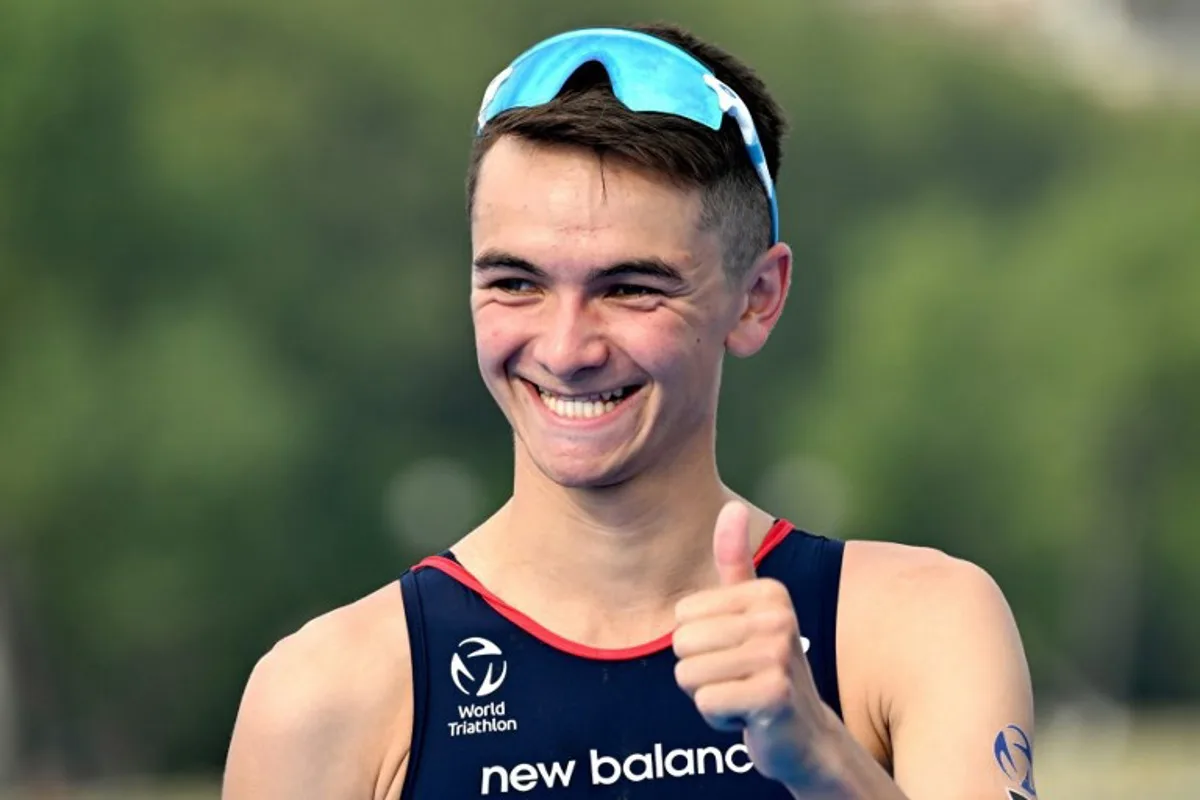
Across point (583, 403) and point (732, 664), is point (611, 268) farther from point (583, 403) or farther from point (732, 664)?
point (732, 664)

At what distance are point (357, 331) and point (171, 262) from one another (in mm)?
4188

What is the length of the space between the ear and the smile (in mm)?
352

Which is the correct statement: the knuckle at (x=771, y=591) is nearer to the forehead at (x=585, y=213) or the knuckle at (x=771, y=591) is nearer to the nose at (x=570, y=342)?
the nose at (x=570, y=342)

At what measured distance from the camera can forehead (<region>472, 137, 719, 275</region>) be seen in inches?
179

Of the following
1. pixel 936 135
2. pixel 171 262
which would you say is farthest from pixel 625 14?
pixel 171 262

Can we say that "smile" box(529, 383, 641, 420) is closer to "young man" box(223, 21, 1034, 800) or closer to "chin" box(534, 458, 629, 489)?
"young man" box(223, 21, 1034, 800)

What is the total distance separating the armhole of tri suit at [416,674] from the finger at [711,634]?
121 centimetres

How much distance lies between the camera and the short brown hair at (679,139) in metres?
4.62

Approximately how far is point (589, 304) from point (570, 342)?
0.39 ft

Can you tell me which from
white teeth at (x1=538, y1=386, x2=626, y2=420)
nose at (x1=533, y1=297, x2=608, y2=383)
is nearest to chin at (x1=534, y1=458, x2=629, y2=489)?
white teeth at (x1=538, y1=386, x2=626, y2=420)

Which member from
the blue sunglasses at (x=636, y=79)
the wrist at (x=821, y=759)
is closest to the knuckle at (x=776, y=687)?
the wrist at (x=821, y=759)

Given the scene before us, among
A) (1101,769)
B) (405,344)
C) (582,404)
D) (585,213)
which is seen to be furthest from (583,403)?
(405,344)

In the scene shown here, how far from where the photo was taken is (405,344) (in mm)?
44875

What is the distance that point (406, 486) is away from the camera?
43406 millimetres
